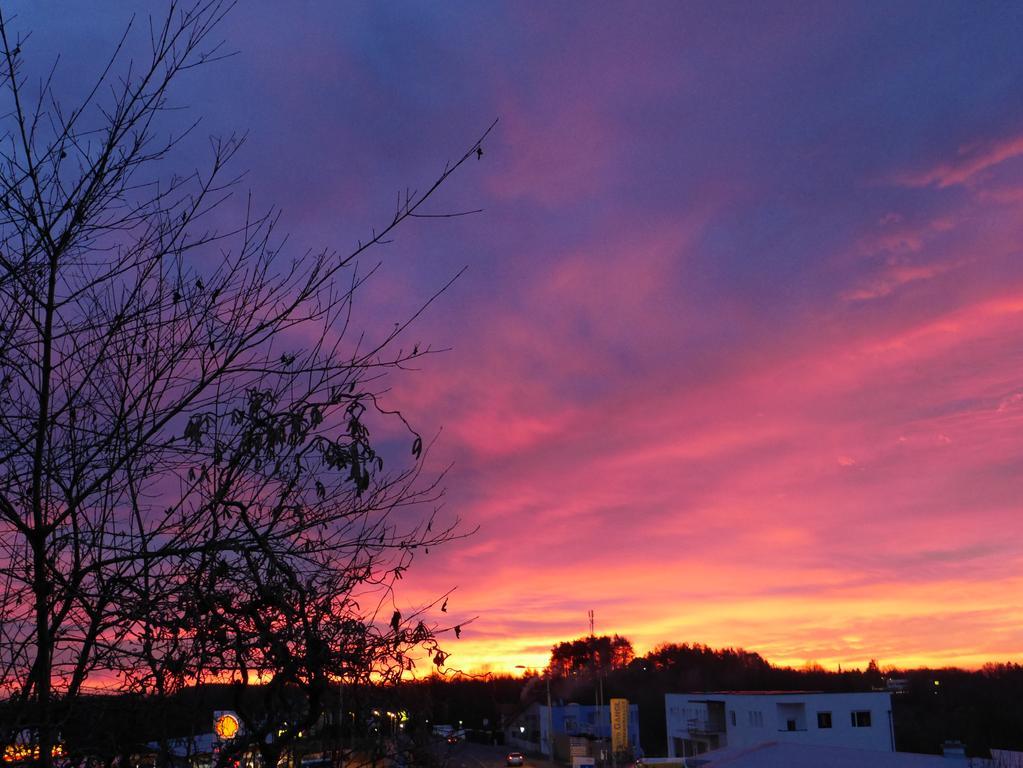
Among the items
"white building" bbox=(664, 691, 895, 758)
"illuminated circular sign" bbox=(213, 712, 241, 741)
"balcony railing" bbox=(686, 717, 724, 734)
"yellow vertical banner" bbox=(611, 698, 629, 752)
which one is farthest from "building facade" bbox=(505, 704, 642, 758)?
"illuminated circular sign" bbox=(213, 712, 241, 741)

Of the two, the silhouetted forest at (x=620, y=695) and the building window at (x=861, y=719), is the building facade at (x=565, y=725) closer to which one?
the silhouetted forest at (x=620, y=695)

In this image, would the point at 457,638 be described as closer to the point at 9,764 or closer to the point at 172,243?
the point at 9,764

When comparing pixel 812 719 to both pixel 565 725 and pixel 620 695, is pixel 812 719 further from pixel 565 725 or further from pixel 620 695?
pixel 620 695

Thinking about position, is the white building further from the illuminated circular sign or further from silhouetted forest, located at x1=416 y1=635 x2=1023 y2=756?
the illuminated circular sign

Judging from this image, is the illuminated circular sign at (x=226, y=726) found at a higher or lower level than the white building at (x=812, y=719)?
higher

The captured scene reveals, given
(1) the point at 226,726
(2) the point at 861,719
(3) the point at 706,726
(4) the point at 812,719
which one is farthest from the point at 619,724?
(1) the point at 226,726

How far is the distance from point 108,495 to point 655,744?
287 feet

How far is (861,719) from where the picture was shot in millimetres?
54719

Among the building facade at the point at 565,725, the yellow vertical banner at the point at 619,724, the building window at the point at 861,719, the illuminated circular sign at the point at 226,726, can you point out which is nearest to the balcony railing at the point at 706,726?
the yellow vertical banner at the point at 619,724

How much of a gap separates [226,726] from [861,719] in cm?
5742

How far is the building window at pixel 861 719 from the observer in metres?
54.5

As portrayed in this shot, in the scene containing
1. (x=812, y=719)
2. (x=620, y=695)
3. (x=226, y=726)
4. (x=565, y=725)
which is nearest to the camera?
(x=226, y=726)

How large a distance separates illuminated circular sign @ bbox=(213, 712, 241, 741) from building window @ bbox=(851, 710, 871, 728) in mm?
56852

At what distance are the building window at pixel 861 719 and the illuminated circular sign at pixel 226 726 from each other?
5685 cm
